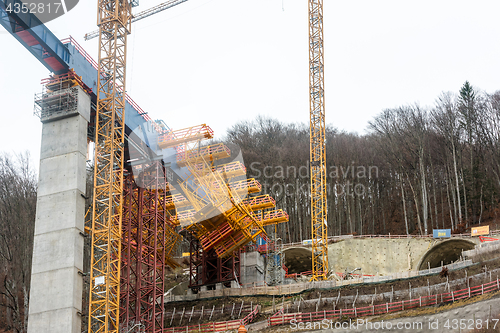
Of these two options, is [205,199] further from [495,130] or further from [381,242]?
[495,130]

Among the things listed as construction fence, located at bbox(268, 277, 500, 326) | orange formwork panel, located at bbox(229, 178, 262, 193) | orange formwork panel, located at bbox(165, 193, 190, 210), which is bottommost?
construction fence, located at bbox(268, 277, 500, 326)

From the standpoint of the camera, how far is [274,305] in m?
39.4

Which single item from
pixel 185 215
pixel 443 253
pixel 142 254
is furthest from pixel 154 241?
pixel 443 253

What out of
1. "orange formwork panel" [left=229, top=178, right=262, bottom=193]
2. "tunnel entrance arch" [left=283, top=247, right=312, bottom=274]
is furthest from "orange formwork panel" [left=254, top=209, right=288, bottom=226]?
"tunnel entrance arch" [left=283, top=247, right=312, bottom=274]

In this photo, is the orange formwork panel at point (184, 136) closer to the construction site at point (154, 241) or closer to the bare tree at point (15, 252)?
the construction site at point (154, 241)

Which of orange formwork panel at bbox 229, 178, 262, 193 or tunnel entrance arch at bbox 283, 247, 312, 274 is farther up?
orange formwork panel at bbox 229, 178, 262, 193

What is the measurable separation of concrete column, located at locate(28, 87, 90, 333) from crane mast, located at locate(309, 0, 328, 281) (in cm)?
2496

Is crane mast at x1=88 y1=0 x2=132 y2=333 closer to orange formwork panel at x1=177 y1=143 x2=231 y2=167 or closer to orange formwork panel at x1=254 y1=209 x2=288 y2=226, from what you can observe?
orange formwork panel at x1=177 y1=143 x2=231 y2=167

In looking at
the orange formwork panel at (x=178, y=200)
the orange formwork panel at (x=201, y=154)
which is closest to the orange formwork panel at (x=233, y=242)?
the orange formwork panel at (x=178, y=200)

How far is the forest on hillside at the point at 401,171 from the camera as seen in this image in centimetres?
6334

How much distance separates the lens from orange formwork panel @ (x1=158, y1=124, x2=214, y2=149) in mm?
41438

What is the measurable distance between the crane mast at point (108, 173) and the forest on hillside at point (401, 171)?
31.1 meters

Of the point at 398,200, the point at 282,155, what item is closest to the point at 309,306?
the point at 282,155

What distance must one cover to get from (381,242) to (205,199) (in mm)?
20356
